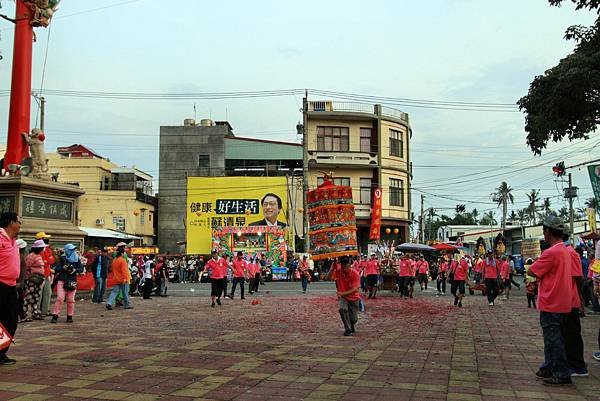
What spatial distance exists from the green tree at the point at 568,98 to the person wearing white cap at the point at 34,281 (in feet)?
44.1

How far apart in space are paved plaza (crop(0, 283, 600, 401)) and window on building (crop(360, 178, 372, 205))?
28.7 meters

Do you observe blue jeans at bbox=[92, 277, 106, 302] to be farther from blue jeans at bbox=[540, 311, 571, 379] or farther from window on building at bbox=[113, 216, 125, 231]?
window on building at bbox=[113, 216, 125, 231]

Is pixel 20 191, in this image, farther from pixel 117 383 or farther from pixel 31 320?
pixel 117 383

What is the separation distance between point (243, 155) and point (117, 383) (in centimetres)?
4019

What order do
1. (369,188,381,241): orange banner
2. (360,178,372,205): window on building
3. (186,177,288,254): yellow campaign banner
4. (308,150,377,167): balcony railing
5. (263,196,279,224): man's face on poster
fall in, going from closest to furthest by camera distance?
1. (369,188,381,241): orange banner
2. (186,177,288,254): yellow campaign banner
3. (263,196,279,224): man's face on poster
4. (308,150,377,167): balcony railing
5. (360,178,372,205): window on building

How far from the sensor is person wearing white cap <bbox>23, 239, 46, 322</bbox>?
435 inches

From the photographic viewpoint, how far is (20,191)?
1351 cm

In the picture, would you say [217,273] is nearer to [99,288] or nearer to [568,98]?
[99,288]

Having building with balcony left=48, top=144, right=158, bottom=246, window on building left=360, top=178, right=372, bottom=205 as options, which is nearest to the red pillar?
building with balcony left=48, top=144, right=158, bottom=246

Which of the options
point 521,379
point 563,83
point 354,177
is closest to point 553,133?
point 563,83

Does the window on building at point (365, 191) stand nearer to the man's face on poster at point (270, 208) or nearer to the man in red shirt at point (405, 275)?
the man's face on poster at point (270, 208)

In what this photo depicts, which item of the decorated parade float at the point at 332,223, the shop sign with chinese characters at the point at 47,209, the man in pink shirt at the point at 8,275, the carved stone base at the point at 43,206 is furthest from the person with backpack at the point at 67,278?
the decorated parade float at the point at 332,223

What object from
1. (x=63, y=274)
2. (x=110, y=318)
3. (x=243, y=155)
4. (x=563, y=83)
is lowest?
(x=110, y=318)

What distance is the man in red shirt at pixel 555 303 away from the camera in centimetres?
601
